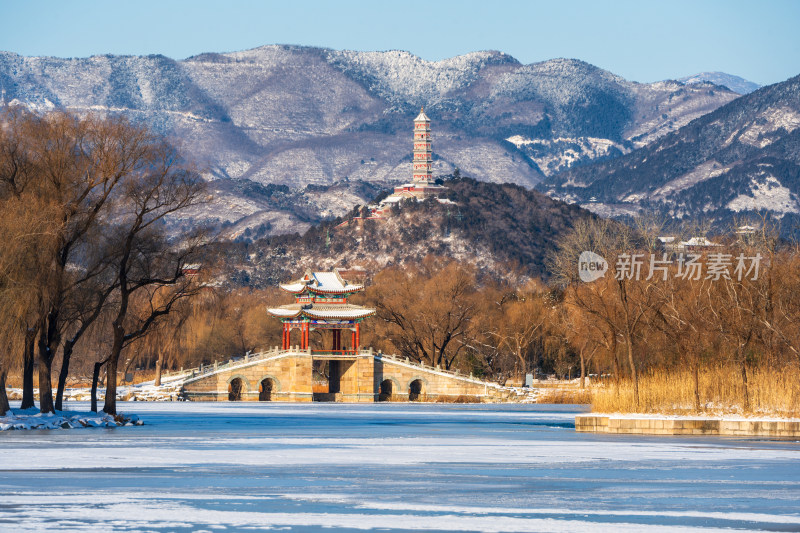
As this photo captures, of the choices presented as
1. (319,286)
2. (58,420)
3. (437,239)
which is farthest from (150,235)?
(437,239)

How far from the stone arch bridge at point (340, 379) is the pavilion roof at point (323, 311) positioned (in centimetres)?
257

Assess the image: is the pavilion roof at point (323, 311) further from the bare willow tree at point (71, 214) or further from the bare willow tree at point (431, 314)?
the bare willow tree at point (71, 214)

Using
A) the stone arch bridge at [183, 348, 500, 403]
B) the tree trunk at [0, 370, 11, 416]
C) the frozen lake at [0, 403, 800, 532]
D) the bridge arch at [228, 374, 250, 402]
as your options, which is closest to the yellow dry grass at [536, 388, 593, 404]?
the stone arch bridge at [183, 348, 500, 403]

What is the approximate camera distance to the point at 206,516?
53.8 ft

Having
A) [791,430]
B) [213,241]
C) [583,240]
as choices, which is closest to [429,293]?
[583,240]

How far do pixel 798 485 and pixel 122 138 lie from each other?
79.5 feet

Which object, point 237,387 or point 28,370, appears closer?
point 28,370

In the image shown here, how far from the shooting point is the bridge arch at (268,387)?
82.1 m

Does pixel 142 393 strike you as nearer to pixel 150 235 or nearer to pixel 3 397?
pixel 150 235

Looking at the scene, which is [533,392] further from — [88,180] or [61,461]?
[61,461]

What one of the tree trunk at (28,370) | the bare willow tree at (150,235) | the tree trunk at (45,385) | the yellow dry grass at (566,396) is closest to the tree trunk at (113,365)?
the bare willow tree at (150,235)

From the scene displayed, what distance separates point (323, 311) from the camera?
3349 inches

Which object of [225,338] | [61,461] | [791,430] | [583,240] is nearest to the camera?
[61,461]

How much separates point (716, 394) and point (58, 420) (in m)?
20.0
